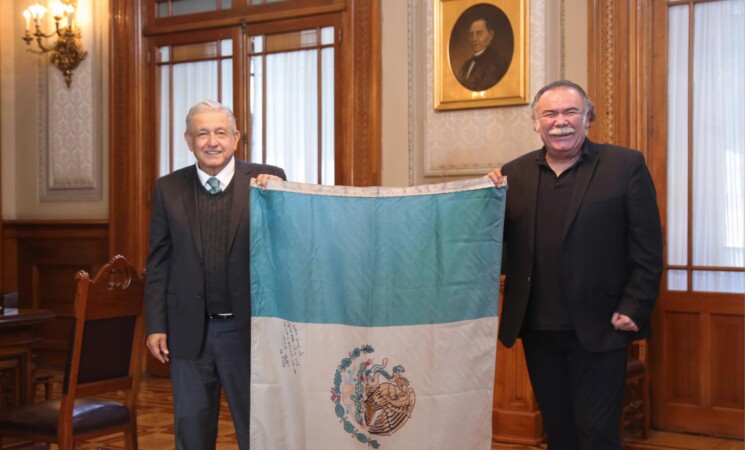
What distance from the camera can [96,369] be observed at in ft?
11.2

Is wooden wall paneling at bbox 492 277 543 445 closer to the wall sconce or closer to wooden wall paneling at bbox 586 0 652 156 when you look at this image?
wooden wall paneling at bbox 586 0 652 156

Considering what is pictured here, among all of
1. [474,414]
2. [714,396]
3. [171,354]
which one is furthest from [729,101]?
[171,354]

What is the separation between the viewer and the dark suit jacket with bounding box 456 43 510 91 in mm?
5258

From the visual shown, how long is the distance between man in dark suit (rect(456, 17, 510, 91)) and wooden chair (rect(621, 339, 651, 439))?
1714 millimetres

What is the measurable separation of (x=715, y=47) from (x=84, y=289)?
3526 mm

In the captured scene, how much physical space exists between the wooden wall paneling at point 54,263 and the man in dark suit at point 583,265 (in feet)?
16.2

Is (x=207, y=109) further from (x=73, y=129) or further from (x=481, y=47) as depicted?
(x=73, y=129)

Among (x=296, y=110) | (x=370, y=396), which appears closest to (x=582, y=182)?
(x=370, y=396)

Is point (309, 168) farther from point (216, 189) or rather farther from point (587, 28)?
point (216, 189)

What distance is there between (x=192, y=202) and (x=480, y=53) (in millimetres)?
2780

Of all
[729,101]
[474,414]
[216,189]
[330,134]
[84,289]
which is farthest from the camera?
[330,134]

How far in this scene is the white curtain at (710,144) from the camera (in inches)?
191

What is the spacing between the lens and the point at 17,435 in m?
3.44

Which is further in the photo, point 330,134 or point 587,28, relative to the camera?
point 330,134
